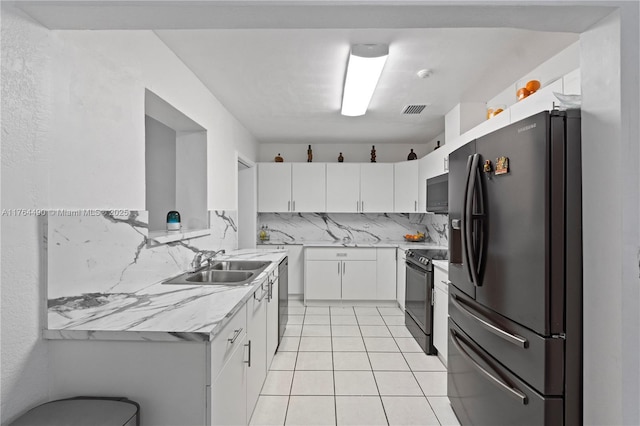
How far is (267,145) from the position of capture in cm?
586

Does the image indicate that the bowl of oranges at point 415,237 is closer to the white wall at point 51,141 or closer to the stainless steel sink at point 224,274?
the stainless steel sink at point 224,274

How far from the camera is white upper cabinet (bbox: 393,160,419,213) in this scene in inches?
207

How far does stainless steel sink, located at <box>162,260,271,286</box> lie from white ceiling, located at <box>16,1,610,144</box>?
1530 millimetres

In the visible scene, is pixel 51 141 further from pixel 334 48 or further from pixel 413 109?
pixel 413 109

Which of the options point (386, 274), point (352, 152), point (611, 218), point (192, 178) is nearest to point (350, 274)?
point (386, 274)

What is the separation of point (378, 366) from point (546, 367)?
1860 millimetres

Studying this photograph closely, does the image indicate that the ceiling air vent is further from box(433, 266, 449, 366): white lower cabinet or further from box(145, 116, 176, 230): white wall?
box(145, 116, 176, 230): white wall

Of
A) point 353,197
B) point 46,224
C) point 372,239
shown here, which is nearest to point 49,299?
point 46,224

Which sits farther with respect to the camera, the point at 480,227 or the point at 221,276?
the point at 221,276

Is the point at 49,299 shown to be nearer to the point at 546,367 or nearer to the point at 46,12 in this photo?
the point at 46,12

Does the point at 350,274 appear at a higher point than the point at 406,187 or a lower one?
lower

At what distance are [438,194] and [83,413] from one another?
3392mm

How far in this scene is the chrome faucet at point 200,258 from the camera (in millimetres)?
2855

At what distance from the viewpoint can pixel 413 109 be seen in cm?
384
